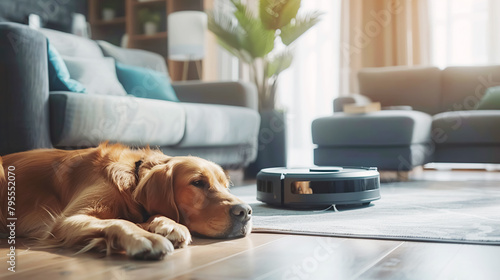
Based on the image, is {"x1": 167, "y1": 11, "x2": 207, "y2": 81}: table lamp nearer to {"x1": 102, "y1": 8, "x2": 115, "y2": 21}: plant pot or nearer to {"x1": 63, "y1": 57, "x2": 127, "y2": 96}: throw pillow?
{"x1": 102, "y1": 8, "x2": 115, "y2": 21}: plant pot

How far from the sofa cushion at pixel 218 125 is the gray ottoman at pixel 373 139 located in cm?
48

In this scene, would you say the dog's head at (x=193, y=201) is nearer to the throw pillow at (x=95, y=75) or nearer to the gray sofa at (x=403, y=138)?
the throw pillow at (x=95, y=75)

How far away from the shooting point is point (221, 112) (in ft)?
9.47

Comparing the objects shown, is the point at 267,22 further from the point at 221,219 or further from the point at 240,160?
the point at 221,219

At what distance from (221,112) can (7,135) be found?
1.33 m

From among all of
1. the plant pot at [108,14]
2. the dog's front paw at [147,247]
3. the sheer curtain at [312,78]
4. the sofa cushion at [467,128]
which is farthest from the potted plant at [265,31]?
the dog's front paw at [147,247]

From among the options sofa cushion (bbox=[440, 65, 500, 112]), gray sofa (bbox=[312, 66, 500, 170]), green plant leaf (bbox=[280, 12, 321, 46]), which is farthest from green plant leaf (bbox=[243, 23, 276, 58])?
sofa cushion (bbox=[440, 65, 500, 112])

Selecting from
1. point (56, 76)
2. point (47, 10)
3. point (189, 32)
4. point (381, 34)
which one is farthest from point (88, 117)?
point (381, 34)

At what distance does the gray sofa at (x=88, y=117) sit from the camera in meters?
1.76

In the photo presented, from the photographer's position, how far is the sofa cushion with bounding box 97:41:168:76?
10.9ft

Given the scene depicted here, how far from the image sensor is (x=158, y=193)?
124 centimetres

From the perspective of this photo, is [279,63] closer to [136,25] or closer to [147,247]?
[136,25]

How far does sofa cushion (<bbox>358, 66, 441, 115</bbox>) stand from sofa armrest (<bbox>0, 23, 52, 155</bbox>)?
3165 millimetres

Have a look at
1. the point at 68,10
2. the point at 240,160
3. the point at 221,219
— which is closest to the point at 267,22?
the point at 240,160
